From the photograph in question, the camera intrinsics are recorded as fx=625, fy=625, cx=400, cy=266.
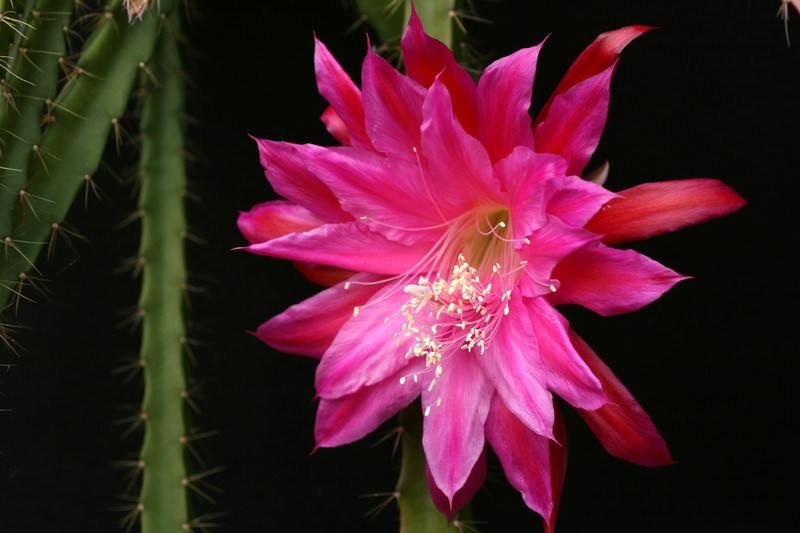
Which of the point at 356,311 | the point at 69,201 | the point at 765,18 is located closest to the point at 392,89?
the point at 356,311

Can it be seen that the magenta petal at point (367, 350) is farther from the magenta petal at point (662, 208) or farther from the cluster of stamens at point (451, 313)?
the magenta petal at point (662, 208)

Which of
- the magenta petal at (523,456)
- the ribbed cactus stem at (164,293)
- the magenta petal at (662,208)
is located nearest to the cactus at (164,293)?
the ribbed cactus stem at (164,293)

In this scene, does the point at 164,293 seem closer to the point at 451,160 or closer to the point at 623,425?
the point at 451,160

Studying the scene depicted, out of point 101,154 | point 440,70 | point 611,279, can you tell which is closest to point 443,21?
point 440,70

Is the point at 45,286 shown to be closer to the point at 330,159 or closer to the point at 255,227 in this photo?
the point at 255,227

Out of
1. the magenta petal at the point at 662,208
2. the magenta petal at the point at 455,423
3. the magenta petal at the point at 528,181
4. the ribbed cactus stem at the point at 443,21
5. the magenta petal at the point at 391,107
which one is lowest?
the magenta petal at the point at 455,423

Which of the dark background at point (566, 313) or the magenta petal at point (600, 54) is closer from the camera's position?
the magenta petal at point (600, 54)

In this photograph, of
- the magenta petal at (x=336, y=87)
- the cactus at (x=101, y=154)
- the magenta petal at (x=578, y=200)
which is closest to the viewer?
the magenta petal at (x=578, y=200)
